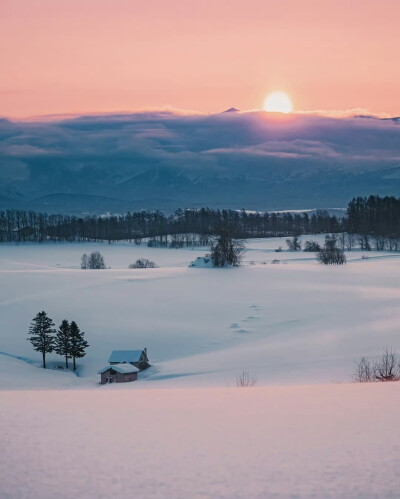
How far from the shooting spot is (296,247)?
121812mm

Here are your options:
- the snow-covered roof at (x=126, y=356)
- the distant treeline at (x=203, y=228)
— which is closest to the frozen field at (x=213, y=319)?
the snow-covered roof at (x=126, y=356)

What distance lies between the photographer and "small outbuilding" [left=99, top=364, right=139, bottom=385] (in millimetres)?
32969

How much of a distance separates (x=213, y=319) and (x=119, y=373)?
14.0 meters

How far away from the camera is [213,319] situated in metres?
46.4

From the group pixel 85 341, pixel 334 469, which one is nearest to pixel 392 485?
pixel 334 469

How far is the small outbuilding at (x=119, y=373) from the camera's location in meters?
33.0

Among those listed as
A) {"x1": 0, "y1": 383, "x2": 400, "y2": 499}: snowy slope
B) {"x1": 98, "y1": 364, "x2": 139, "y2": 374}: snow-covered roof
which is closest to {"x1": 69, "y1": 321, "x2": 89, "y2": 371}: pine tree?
{"x1": 98, "y1": 364, "x2": 139, "y2": 374}: snow-covered roof

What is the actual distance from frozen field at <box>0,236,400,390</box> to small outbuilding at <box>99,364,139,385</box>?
0.77 m

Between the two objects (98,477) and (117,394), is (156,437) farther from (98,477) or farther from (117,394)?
(117,394)

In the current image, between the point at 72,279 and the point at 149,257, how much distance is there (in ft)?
170

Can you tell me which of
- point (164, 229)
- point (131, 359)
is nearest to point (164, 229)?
point (164, 229)

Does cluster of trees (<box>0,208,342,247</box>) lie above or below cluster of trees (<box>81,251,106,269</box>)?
above

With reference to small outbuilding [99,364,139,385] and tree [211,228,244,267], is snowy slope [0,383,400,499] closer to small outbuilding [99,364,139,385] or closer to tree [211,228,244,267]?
small outbuilding [99,364,139,385]

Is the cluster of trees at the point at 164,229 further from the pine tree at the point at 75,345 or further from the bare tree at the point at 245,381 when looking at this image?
the bare tree at the point at 245,381
